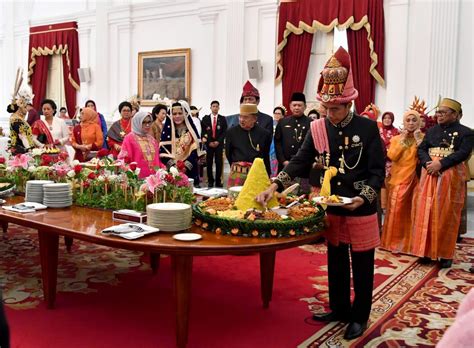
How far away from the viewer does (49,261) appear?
3.51 meters

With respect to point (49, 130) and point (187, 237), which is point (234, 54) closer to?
point (49, 130)

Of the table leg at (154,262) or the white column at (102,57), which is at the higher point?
the white column at (102,57)

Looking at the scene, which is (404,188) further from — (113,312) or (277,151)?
(113,312)

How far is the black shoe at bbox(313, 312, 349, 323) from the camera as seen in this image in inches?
133

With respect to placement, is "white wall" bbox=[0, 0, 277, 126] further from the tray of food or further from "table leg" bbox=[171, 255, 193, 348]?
"table leg" bbox=[171, 255, 193, 348]

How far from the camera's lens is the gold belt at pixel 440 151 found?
4.95m

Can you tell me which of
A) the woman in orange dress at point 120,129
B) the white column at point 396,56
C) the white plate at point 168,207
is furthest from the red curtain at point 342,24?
the white plate at point 168,207

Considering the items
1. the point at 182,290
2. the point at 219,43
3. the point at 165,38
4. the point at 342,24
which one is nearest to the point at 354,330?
the point at 182,290

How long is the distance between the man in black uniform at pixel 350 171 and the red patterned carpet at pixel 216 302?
16.0 inches

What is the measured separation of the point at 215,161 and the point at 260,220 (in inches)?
297

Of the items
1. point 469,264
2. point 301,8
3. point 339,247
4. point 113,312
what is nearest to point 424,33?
point 301,8

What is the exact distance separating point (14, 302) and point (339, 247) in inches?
90.2

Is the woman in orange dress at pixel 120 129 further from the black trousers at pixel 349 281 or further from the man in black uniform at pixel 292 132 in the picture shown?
the black trousers at pixel 349 281

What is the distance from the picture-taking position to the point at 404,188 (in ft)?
17.5
